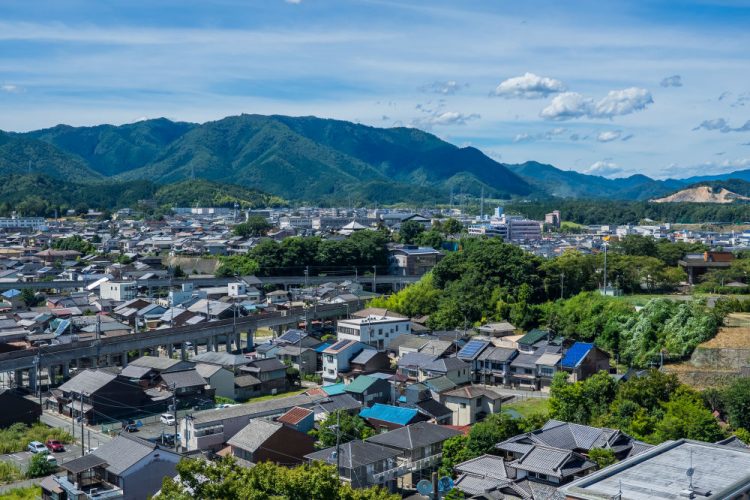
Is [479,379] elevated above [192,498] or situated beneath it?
situated beneath

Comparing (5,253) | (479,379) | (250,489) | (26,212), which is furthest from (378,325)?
(26,212)

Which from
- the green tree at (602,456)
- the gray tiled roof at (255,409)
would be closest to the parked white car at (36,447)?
the gray tiled roof at (255,409)

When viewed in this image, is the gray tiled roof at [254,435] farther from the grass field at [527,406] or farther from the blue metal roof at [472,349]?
the blue metal roof at [472,349]

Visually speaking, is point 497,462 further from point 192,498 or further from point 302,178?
point 302,178

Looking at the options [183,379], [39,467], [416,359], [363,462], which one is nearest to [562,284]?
[416,359]

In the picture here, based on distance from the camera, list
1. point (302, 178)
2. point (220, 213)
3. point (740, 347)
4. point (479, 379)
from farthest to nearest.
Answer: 1. point (302, 178)
2. point (220, 213)
3. point (479, 379)
4. point (740, 347)

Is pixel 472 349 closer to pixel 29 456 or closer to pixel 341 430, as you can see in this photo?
pixel 341 430
